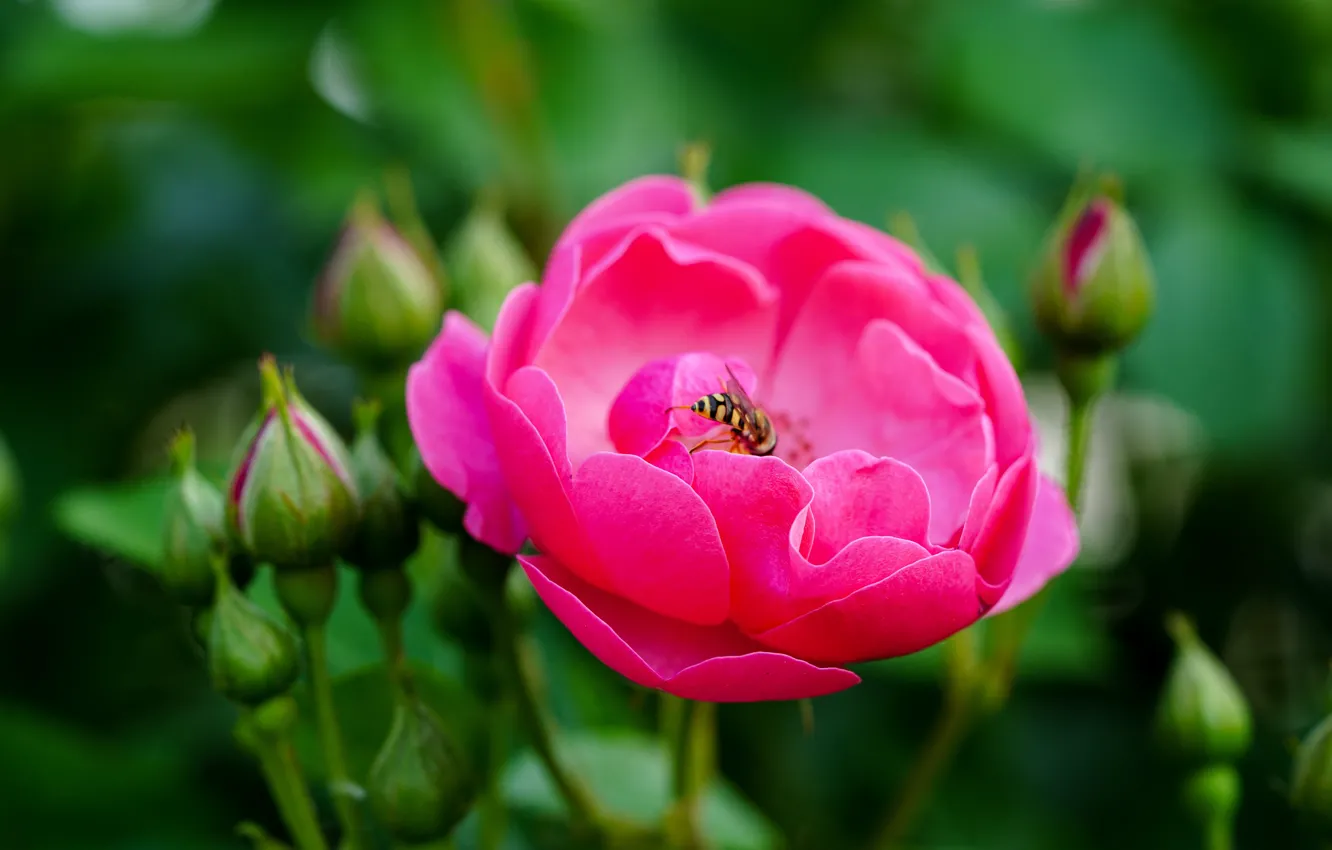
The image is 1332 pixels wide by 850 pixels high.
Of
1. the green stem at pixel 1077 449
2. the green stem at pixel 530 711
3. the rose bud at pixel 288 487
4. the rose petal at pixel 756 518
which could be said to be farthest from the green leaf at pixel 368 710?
the green stem at pixel 1077 449

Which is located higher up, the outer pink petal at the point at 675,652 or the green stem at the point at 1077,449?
the outer pink petal at the point at 675,652

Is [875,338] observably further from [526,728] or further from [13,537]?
[13,537]

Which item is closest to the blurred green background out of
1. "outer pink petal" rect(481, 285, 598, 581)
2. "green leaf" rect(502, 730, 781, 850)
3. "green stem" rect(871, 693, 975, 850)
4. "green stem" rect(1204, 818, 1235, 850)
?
"green leaf" rect(502, 730, 781, 850)

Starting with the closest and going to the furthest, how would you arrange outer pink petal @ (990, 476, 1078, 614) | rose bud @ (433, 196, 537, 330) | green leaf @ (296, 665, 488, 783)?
outer pink petal @ (990, 476, 1078, 614) → green leaf @ (296, 665, 488, 783) → rose bud @ (433, 196, 537, 330)

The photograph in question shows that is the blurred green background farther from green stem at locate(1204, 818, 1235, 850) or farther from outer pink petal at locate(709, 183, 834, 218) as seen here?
outer pink petal at locate(709, 183, 834, 218)

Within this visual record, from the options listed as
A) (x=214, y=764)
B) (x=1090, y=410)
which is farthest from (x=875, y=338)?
(x=214, y=764)

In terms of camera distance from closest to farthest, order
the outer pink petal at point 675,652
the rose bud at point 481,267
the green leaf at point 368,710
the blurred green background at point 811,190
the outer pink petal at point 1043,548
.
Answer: the outer pink petal at point 675,652
the outer pink petal at point 1043,548
the green leaf at point 368,710
the rose bud at point 481,267
the blurred green background at point 811,190

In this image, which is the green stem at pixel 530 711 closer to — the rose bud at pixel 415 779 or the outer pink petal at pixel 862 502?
the rose bud at pixel 415 779
